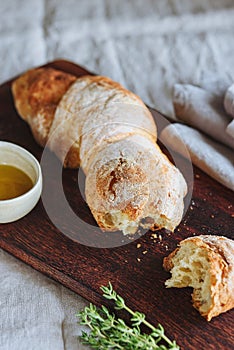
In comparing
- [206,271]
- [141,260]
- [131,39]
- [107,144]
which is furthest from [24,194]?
[131,39]

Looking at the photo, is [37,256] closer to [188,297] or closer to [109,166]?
[109,166]

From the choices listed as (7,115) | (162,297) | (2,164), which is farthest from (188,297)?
(7,115)

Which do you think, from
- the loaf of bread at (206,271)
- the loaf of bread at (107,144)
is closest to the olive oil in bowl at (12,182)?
the loaf of bread at (107,144)

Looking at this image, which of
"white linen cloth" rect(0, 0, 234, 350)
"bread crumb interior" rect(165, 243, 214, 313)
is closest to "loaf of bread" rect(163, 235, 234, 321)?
"bread crumb interior" rect(165, 243, 214, 313)

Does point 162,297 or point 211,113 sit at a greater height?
point 211,113

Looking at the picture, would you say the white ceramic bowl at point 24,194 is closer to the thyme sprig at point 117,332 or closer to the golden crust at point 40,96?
the golden crust at point 40,96
